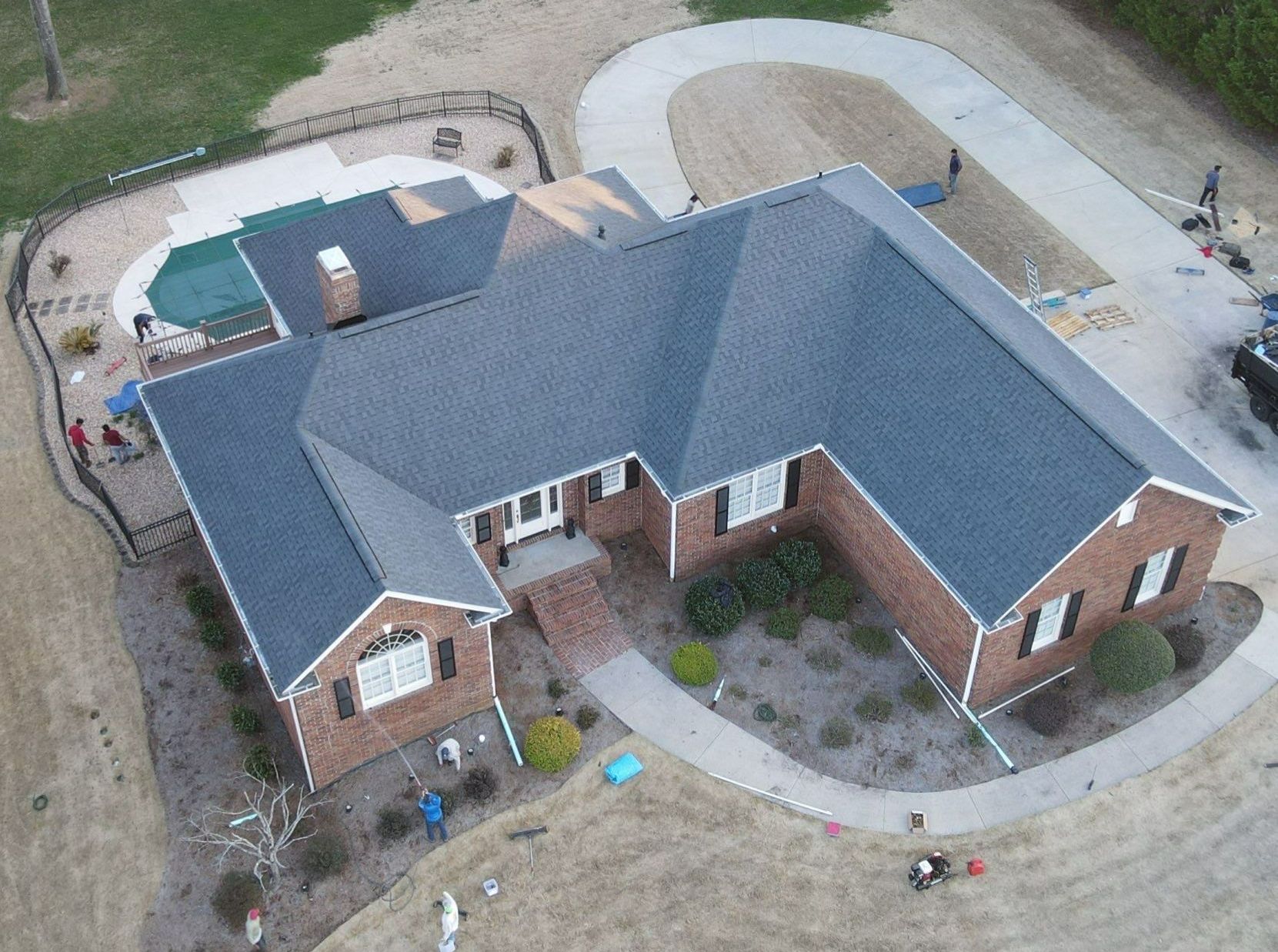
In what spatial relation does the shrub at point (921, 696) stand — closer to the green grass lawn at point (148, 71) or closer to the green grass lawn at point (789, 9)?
the green grass lawn at point (148, 71)

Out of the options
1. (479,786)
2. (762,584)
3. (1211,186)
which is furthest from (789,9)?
(479,786)

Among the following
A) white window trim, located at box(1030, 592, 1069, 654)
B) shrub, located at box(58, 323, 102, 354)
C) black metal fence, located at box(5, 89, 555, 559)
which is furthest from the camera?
black metal fence, located at box(5, 89, 555, 559)

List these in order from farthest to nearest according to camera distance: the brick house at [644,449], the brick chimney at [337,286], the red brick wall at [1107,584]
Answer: the brick chimney at [337,286] < the red brick wall at [1107,584] < the brick house at [644,449]

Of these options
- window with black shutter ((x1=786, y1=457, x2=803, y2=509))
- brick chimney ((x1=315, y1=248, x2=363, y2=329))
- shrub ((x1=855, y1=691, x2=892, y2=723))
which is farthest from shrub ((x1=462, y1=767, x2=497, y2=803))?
Answer: brick chimney ((x1=315, y1=248, x2=363, y2=329))

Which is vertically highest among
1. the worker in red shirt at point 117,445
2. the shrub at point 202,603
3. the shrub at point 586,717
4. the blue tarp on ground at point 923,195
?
the blue tarp on ground at point 923,195

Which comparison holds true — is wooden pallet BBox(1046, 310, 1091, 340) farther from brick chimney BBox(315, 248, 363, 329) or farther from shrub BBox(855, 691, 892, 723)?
brick chimney BBox(315, 248, 363, 329)

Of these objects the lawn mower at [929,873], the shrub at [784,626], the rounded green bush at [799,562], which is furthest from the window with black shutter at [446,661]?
the lawn mower at [929,873]

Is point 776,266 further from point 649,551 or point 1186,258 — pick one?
point 1186,258
